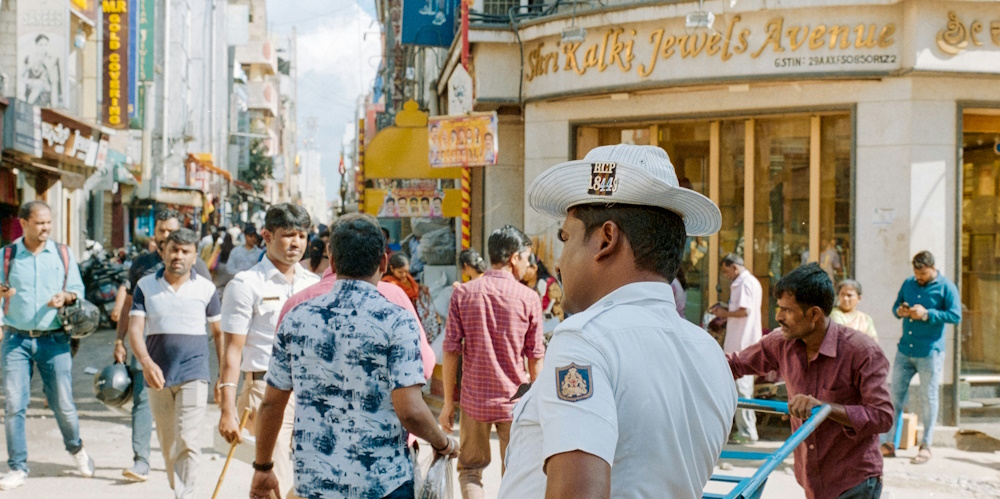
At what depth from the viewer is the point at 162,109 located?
37531mm

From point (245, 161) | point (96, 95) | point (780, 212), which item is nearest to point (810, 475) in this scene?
point (780, 212)

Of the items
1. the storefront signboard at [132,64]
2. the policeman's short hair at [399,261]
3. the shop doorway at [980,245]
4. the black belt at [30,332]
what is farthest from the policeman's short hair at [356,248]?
the storefront signboard at [132,64]

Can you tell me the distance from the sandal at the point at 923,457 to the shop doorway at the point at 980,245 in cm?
223

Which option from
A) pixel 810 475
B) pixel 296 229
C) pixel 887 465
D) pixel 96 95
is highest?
pixel 96 95

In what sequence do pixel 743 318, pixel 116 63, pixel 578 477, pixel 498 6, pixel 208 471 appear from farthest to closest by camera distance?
pixel 116 63, pixel 498 6, pixel 743 318, pixel 208 471, pixel 578 477

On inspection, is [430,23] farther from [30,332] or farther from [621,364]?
[621,364]

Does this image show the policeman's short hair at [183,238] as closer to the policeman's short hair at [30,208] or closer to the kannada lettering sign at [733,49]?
the policeman's short hair at [30,208]

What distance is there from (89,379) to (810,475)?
407 inches

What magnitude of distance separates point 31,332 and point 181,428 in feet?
5.87

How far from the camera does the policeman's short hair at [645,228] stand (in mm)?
1952

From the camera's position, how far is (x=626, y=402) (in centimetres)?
177

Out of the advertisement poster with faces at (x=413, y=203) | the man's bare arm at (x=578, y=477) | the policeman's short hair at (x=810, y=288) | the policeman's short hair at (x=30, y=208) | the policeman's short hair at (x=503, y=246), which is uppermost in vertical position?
the advertisement poster with faces at (x=413, y=203)

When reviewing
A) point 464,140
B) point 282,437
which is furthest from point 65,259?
point 464,140

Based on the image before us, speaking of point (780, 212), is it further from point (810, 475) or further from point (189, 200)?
point (189, 200)
